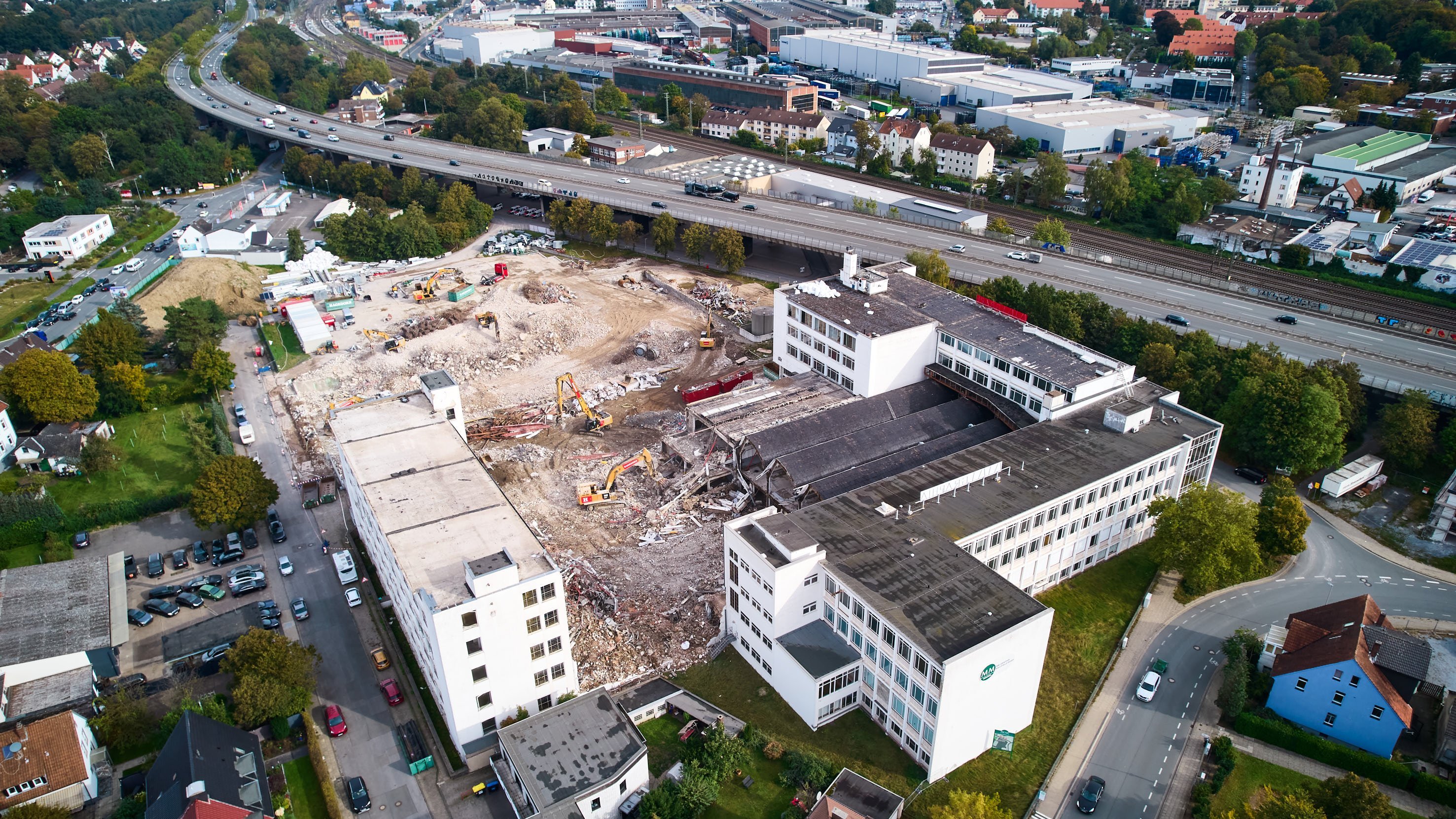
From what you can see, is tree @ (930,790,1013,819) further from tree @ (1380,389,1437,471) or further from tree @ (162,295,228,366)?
tree @ (162,295,228,366)

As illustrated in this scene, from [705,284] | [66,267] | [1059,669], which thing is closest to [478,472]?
[1059,669]

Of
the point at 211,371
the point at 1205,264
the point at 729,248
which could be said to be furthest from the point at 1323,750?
the point at 211,371

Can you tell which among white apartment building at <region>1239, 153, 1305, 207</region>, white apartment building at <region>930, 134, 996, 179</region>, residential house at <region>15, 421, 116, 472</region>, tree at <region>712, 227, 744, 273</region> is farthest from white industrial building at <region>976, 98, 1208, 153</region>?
residential house at <region>15, 421, 116, 472</region>

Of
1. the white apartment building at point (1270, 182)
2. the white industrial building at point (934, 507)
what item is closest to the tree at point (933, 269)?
the white industrial building at point (934, 507)

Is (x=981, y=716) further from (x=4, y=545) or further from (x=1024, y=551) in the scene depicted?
(x=4, y=545)

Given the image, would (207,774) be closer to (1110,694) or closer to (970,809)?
(970,809)

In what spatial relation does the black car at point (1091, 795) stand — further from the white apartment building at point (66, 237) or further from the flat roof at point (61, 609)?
the white apartment building at point (66, 237)
